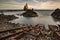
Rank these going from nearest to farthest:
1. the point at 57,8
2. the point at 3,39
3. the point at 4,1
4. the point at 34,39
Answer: the point at 3,39
the point at 34,39
the point at 57,8
the point at 4,1

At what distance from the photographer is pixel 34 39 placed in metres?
6.39

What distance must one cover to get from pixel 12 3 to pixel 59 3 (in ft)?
11.8

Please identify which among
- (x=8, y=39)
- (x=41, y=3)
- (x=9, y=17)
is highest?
(x=41, y=3)

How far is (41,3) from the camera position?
11.9m

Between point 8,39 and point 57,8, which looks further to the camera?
point 57,8

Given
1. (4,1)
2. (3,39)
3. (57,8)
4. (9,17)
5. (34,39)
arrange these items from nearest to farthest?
(3,39) < (34,39) < (57,8) < (4,1) < (9,17)

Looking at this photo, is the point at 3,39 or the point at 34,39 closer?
the point at 3,39

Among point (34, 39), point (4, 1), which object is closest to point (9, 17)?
point (4, 1)

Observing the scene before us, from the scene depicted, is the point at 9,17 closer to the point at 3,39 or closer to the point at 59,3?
the point at 59,3

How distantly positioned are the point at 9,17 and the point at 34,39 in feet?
38.6

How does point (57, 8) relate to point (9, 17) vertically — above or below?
above

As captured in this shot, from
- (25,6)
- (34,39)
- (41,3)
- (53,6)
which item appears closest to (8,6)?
(25,6)

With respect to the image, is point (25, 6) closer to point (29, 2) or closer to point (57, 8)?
point (29, 2)

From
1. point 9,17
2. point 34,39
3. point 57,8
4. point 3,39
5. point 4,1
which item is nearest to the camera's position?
point 3,39
